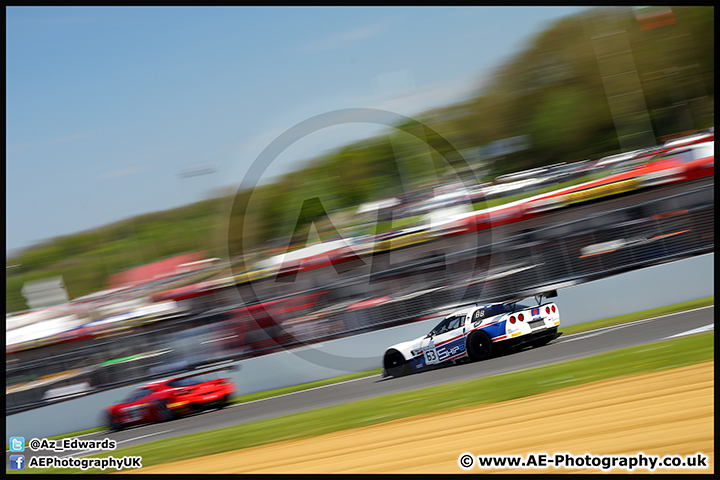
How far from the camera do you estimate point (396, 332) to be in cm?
830

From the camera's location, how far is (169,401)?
6.96m

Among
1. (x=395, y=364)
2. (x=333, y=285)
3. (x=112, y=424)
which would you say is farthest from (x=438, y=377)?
(x=112, y=424)

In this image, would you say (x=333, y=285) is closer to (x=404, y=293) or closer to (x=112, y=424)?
(x=404, y=293)

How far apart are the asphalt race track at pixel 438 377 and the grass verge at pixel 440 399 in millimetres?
356

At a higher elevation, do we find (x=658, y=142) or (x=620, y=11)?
(x=620, y=11)

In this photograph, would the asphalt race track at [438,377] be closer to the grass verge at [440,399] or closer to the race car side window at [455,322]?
the grass verge at [440,399]

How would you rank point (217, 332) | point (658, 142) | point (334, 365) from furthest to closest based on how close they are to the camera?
point (658, 142), point (217, 332), point (334, 365)

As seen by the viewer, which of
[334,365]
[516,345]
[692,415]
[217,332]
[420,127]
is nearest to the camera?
[692,415]

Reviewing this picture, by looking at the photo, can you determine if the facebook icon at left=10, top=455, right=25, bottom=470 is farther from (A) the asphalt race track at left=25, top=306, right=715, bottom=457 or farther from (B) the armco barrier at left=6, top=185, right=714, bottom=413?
(B) the armco barrier at left=6, top=185, right=714, bottom=413

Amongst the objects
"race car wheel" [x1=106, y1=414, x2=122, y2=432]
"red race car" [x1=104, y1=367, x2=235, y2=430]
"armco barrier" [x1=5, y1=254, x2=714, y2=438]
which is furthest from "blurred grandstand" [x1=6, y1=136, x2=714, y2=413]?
"race car wheel" [x1=106, y1=414, x2=122, y2=432]

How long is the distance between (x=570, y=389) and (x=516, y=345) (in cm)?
216

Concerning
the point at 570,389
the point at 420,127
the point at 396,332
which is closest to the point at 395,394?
the point at 570,389

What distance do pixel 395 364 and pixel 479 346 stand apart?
125 centimetres

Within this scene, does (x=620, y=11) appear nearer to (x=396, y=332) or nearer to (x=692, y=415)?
(x=396, y=332)
